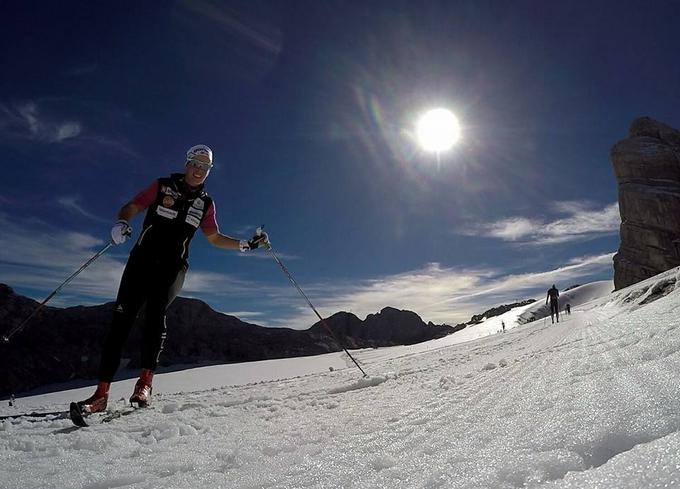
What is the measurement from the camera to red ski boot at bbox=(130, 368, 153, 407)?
2.88 m

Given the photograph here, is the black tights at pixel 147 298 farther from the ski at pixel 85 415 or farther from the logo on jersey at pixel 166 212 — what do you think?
the ski at pixel 85 415

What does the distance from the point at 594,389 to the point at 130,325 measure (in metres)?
3.16

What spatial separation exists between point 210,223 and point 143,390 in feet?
5.77

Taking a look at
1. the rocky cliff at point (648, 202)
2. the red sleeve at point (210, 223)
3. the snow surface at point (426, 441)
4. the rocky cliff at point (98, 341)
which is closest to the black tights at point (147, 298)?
the red sleeve at point (210, 223)

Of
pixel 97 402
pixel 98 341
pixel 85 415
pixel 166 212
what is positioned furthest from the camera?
pixel 98 341

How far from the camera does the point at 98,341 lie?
3309cm

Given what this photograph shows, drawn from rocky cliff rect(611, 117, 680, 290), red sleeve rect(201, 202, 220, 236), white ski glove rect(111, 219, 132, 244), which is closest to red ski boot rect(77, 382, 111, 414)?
white ski glove rect(111, 219, 132, 244)

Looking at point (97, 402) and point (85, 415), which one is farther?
point (97, 402)

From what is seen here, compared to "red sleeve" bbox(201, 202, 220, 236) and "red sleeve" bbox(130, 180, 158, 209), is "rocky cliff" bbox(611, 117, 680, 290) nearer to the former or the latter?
"red sleeve" bbox(201, 202, 220, 236)

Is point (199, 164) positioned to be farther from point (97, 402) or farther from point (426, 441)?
point (426, 441)

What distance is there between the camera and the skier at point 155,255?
9.81 feet

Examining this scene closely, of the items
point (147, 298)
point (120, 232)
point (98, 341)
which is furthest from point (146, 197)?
point (98, 341)

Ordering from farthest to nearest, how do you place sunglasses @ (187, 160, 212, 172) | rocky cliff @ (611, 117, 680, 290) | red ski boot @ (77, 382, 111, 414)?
rocky cliff @ (611, 117, 680, 290) < sunglasses @ (187, 160, 212, 172) < red ski boot @ (77, 382, 111, 414)

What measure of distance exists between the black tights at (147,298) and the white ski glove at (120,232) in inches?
8.6
